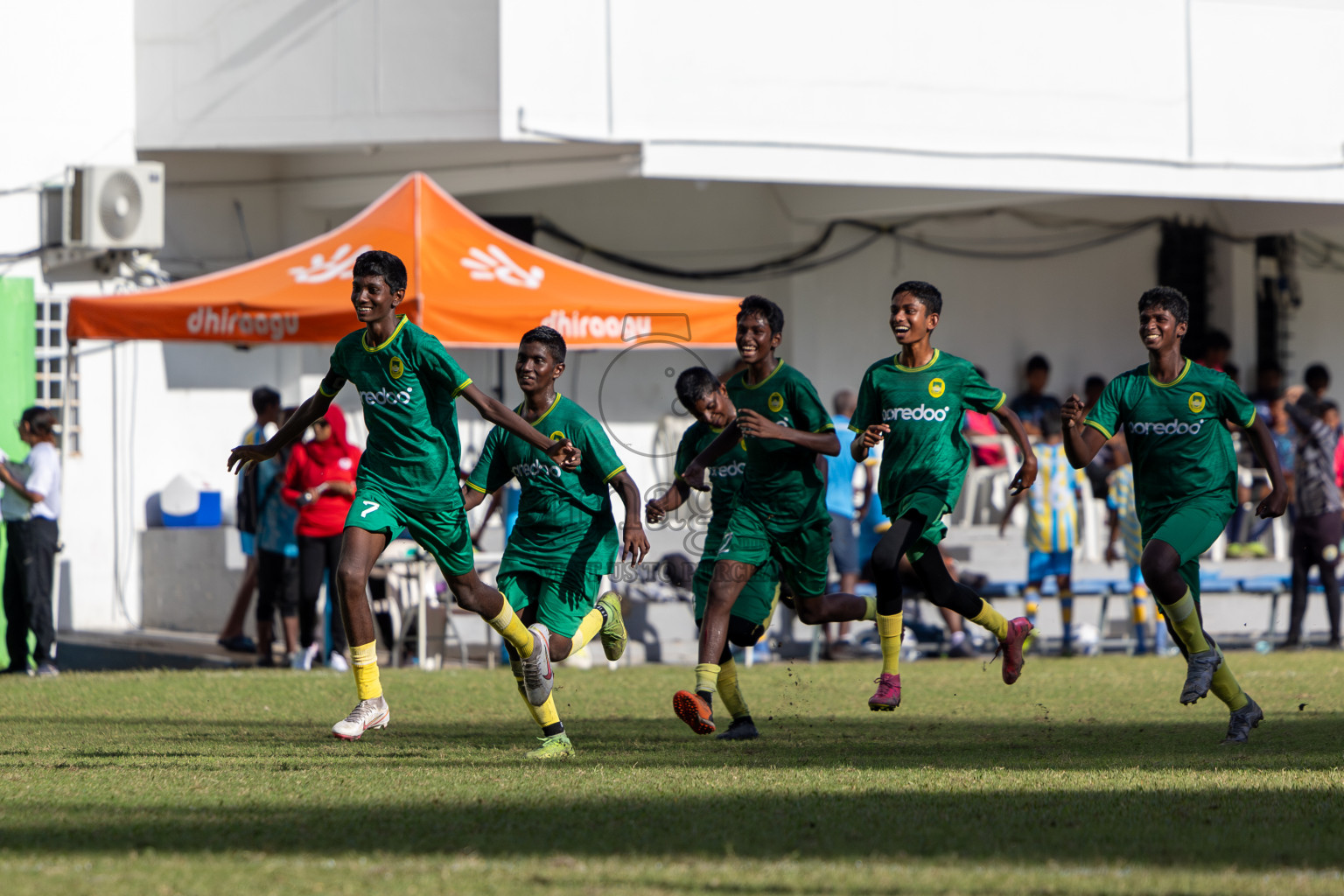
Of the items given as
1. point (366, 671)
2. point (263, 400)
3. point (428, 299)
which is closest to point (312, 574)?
point (263, 400)

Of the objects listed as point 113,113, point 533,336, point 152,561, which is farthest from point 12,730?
point 113,113

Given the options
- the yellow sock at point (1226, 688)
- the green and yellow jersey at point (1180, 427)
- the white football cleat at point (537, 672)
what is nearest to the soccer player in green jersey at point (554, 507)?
the white football cleat at point (537, 672)

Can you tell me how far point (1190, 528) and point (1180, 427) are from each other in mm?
458

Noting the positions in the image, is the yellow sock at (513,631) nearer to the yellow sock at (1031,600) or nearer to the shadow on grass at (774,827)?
the shadow on grass at (774,827)

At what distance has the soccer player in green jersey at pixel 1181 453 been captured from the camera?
26.3 ft

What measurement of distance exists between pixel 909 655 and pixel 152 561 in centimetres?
701

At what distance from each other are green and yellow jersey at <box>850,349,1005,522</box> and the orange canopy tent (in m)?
4.35

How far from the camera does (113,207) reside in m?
15.8

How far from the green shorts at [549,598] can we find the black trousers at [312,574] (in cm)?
494

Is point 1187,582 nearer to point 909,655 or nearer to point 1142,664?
point 1142,664

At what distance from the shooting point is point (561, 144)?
15.9m

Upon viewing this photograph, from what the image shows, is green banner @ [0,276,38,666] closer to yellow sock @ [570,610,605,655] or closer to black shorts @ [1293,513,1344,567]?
yellow sock @ [570,610,605,655]

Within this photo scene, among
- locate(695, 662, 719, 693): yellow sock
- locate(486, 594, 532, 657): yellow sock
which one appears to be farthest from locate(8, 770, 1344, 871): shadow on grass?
locate(695, 662, 719, 693): yellow sock

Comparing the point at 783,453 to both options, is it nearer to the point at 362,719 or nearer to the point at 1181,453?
the point at 1181,453
